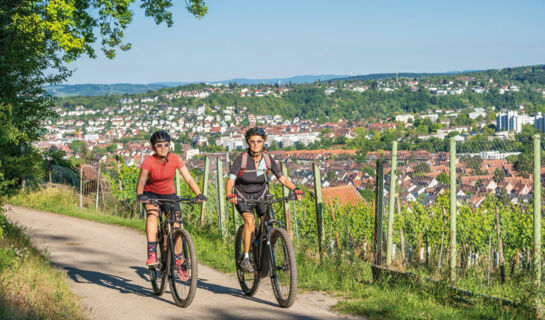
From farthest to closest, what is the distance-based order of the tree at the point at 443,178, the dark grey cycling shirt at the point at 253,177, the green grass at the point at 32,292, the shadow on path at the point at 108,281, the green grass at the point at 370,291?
1. the shadow on path at the point at 108,281
2. the tree at the point at 443,178
3. the dark grey cycling shirt at the point at 253,177
4. the green grass at the point at 370,291
5. the green grass at the point at 32,292

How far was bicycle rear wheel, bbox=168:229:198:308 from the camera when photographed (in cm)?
686

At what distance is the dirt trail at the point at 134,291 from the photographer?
6758mm

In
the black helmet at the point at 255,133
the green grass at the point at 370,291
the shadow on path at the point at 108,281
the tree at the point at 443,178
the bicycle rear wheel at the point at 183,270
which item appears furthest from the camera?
the shadow on path at the point at 108,281

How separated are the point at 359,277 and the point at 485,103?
175026mm

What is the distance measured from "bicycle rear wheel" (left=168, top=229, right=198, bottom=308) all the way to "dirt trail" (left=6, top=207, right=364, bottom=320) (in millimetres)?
131

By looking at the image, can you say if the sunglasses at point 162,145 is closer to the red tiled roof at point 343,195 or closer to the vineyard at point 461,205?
the vineyard at point 461,205

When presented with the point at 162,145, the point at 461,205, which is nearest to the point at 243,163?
the point at 162,145

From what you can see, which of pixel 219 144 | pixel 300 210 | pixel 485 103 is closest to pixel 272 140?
pixel 219 144

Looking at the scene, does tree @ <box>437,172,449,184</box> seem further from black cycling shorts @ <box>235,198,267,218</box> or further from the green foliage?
the green foliage

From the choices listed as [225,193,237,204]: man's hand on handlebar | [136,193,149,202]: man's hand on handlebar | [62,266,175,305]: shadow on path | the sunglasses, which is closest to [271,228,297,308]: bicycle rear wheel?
[225,193,237,204]: man's hand on handlebar

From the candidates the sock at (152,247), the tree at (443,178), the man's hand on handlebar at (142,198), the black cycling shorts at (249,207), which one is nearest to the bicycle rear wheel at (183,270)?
the sock at (152,247)

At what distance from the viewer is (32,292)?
670cm

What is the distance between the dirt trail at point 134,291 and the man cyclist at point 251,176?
59cm

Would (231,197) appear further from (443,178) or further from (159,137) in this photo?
(443,178)
